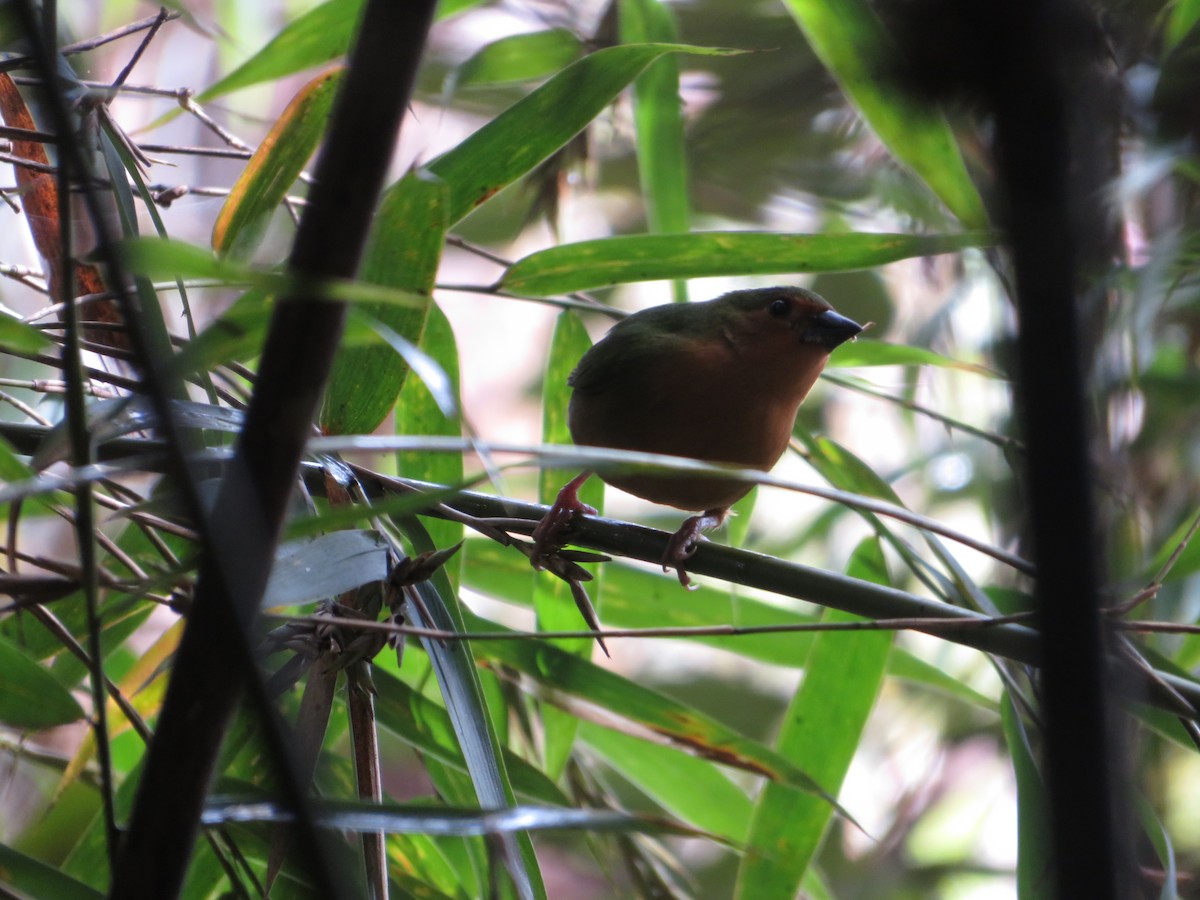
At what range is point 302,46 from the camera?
1.95m

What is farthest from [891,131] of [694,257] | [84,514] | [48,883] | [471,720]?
[48,883]

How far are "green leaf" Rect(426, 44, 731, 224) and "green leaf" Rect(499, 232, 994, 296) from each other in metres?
0.16

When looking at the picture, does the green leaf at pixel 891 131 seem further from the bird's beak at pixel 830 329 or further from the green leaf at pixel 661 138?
the bird's beak at pixel 830 329

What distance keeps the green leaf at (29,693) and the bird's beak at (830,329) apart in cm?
153

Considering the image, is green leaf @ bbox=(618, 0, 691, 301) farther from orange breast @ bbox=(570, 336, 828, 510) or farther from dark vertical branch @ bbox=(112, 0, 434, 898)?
dark vertical branch @ bbox=(112, 0, 434, 898)

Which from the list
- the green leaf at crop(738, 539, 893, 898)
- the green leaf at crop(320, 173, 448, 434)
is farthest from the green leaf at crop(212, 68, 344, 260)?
the green leaf at crop(738, 539, 893, 898)

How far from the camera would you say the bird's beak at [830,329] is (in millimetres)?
2225

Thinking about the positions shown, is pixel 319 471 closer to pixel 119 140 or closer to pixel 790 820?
pixel 119 140

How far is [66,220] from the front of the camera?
806 millimetres

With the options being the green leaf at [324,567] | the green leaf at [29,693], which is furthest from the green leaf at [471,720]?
the green leaf at [29,693]

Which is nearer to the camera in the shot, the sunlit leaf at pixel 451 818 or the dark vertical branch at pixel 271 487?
the dark vertical branch at pixel 271 487

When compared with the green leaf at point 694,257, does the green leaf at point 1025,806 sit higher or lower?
lower

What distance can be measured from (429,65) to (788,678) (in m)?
3.39

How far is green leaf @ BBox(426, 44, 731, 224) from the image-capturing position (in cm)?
157
